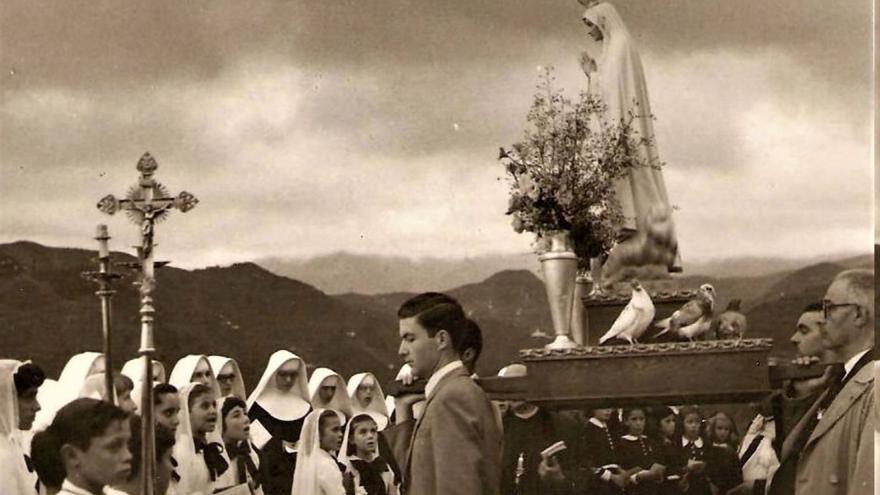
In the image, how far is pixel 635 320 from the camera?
29.6 ft

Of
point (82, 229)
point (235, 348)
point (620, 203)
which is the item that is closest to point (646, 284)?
point (620, 203)

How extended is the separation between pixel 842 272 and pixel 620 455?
125cm

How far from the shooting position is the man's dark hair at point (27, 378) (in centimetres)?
893

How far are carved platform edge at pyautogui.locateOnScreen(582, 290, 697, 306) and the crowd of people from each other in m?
0.45

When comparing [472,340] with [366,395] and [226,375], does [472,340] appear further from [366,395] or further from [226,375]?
[226,375]

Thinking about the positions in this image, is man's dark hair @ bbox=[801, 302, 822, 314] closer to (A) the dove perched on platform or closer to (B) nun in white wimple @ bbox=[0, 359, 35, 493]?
(A) the dove perched on platform

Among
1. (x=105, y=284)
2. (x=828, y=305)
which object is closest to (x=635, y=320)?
(x=828, y=305)

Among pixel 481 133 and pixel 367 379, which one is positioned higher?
pixel 481 133

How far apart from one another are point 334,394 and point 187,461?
2.26 feet

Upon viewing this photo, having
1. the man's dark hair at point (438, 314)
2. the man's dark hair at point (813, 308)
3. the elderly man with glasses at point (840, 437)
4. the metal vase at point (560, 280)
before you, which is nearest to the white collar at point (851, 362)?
the elderly man with glasses at point (840, 437)

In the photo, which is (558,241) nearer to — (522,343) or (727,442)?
(522,343)

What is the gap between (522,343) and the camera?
358 inches

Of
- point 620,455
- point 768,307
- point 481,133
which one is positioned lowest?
point 620,455

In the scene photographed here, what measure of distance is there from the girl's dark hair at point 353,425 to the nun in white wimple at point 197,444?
53 centimetres
